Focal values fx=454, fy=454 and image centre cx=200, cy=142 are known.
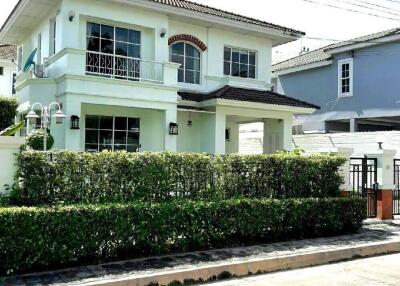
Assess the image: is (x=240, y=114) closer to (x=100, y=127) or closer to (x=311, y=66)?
(x=100, y=127)

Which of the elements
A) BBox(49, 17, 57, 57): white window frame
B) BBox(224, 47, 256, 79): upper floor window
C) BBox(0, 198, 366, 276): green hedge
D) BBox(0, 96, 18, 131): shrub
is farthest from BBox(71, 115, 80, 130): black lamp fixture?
BBox(224, 47, 256, 79): upper floor window

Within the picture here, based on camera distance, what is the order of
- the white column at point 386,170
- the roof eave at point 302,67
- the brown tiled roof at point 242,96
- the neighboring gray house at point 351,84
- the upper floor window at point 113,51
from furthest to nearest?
1. the roof eave at point 302,67
2. the neighboring gray house at point 351,84
3. the brown tiled roof at point 242,96
4. the upper floor window at point 113,51
5. the white column at point 386,170

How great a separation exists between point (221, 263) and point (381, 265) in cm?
296

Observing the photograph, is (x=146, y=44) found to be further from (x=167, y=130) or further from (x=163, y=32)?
(x=167, y=130)

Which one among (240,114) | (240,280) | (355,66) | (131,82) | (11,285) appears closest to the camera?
(11,285)

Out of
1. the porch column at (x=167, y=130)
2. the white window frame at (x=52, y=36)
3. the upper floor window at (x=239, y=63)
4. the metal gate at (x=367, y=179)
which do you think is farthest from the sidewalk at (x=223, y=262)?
the white window frame at (x=52, y=36)

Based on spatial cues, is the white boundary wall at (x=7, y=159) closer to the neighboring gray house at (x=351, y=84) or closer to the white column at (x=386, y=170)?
the white column at (x=386, y=170)

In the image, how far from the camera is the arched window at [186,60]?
1742cm

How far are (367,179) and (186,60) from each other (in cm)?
845

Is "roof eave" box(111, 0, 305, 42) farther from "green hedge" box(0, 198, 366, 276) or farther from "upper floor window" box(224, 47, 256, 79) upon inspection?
"green hedge" box(0, 198, 366, 276)

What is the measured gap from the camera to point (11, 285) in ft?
20.0

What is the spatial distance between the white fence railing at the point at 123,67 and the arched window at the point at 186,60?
69.6 inches

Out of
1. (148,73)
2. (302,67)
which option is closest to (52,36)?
(148,73)

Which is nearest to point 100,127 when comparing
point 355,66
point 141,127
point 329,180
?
point 141,127
